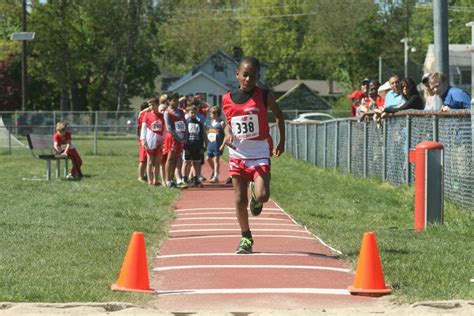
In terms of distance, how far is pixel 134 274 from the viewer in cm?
849

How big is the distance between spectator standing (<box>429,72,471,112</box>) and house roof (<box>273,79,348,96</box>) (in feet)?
331

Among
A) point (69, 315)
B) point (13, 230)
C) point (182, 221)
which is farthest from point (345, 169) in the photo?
point (69, 315)

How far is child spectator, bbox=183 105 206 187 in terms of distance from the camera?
834 inches

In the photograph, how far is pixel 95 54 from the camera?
270ft

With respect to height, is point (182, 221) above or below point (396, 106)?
below

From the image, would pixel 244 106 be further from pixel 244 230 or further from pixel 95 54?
pixel 95 54

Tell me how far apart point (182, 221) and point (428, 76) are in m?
4.68

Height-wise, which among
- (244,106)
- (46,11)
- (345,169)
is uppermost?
(46,11)

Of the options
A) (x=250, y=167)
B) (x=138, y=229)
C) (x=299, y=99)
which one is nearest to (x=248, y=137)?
(x=250, y=167)

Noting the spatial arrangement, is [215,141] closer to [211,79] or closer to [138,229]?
[138,229]

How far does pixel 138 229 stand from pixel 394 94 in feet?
25.7

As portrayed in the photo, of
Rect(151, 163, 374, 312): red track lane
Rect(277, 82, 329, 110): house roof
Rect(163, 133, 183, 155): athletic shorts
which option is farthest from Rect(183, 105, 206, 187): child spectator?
Rect(277, 82, 329, 110): house roof

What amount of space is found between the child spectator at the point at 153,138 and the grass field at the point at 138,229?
556mm

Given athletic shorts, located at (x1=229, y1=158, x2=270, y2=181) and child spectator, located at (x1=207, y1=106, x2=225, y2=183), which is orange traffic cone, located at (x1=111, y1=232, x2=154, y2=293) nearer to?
athletic shorts, located at (x1=229, y1=158, x2=270, y2=181)
